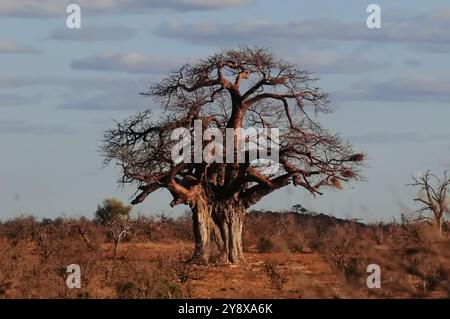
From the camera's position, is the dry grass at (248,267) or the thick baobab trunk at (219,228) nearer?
the dry grass at (248,267)

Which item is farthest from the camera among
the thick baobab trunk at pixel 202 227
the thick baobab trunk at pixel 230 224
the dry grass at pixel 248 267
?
the thick baobab trunk at pixel 230 224

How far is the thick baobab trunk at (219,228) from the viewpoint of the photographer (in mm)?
30392

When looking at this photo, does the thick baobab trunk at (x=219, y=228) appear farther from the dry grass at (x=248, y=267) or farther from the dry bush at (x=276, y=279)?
the dry bush at (x=276, y=279)

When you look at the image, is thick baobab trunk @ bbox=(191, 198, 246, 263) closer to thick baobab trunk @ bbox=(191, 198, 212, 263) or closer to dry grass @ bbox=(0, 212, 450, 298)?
thick baobab trunk @ bbox=(191, 198, 212, 263)

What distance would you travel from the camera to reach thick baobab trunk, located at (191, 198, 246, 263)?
99.7ft

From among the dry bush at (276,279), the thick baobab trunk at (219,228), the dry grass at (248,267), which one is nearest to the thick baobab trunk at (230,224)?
the thick baobab trunk at (219,228)

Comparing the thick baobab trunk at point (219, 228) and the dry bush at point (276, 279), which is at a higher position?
the thick baobab trunk at point (219, 228)

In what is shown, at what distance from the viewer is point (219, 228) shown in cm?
3127

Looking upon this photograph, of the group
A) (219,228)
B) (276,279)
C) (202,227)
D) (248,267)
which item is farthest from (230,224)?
(276,279)

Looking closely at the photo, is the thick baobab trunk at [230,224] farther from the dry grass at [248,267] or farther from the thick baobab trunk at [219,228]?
the dry grass at [248,267]

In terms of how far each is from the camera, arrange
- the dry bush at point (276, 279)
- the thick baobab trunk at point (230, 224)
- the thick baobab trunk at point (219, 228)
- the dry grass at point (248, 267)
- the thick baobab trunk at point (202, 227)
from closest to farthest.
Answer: the dry grass at point (248, 267) < the dry bush at point (276, 279) < the thick baobab trunk at point (202, 227) < the thick baobab trunk at point (219, 228) < the thick baobab trunk at point (230, 224)

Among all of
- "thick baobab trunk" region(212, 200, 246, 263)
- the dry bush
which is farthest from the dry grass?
"thick baobab trunk" region(212, 200, 246, 263)
